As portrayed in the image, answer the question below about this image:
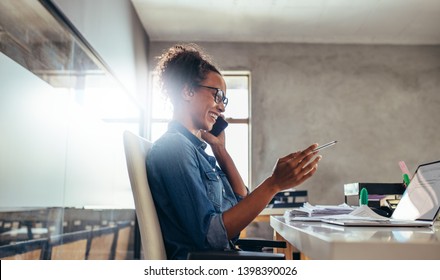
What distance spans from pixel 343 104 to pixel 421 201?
330 centimetres

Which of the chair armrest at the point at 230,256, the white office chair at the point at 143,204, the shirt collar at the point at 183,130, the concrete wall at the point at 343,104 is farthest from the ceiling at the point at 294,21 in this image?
the chair armrest at the point at 230,256

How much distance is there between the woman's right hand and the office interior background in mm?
1472

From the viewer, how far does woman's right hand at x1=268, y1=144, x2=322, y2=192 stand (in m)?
0.88

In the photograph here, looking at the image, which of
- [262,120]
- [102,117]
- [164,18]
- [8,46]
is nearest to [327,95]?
[262,120]

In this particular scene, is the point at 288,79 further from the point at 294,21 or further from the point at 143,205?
the point at 143,205

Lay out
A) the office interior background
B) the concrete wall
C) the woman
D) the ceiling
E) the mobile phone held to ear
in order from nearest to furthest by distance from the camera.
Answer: the woman < the mobile phone held to ear < the office interior background < the ceiling < the concrete wall

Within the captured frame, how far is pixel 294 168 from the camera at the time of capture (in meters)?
0.88

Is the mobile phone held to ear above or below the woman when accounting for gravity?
above

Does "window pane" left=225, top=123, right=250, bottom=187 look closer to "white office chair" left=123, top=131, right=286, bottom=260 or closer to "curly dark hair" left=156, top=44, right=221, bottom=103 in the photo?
"curly dark hair" left=156, top=44, right=221, bottom=103

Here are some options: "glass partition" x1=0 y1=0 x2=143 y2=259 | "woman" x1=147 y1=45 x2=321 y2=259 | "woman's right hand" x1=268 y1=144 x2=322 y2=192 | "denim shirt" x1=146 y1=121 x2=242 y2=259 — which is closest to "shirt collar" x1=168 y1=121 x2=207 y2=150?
"woman" x1=147 y1=45 x2=321 y2=259

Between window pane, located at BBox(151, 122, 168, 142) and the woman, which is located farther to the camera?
window pane, located at BBox(151, 122, 168, 142)

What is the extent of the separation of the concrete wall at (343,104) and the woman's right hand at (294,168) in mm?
3298
